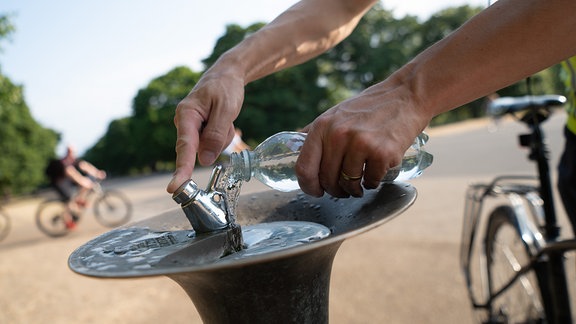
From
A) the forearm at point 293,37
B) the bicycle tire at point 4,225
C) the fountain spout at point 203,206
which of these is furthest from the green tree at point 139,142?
the fountain spout at point 203,206

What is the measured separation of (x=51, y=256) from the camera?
279 inches

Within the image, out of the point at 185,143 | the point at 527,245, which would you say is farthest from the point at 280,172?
the point at 527,245

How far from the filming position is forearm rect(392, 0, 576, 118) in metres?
0.89

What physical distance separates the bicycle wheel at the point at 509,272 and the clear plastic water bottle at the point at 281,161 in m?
1.34

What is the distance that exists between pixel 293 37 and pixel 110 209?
871 centimetres

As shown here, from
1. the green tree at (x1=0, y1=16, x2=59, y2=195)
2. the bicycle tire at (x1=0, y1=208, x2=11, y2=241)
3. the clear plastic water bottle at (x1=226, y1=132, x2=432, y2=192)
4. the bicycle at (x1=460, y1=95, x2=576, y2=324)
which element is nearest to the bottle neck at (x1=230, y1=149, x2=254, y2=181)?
the clear plastic water bottle at (x1=226, y1=132, x2=432, y2=192)

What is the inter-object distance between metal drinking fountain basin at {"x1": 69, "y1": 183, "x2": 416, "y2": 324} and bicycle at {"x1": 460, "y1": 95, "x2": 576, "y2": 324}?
46.9 inches

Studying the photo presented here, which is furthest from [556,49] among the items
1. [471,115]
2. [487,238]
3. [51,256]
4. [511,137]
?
[471,115]

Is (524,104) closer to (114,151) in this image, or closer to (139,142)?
(139,142)

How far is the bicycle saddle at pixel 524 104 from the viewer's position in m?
2.34

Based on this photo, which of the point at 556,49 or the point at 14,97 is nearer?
the point at 556,49

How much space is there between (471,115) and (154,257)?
36.1 m

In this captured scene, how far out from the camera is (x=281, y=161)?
1282 mm

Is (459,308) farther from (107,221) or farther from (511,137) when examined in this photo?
(511,137)
